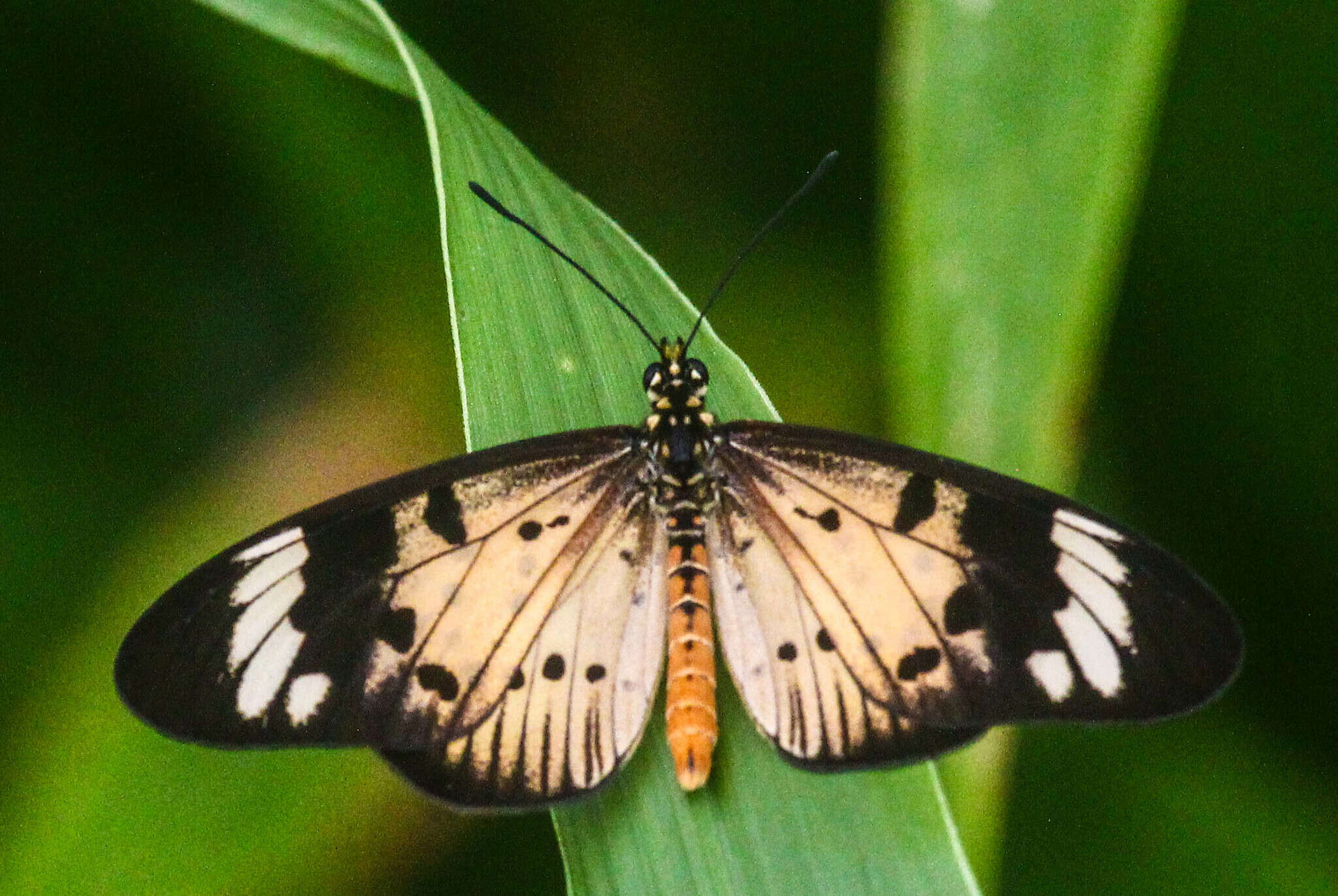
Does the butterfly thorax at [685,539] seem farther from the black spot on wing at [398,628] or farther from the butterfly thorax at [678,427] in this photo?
the black spot on wing at [398,628]

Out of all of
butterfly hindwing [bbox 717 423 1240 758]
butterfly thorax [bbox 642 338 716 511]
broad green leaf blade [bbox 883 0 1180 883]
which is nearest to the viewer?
butterfly hindwing [bbox 717 423 1240 758]

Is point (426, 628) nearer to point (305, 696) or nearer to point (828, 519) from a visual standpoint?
point (305, 696)

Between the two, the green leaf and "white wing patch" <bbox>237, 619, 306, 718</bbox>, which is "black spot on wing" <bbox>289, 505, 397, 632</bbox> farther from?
the green leaf

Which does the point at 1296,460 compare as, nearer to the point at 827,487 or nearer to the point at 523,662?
the point at 827,487

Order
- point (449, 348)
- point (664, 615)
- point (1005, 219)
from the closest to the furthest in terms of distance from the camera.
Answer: point (664, 615) < point (1005, 219) < point (449, 348)

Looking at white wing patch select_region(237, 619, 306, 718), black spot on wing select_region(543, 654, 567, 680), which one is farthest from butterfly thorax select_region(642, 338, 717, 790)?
white wing patch select_region(237, 619, 306, 718)

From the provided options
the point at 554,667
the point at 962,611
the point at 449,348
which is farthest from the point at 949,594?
the point at 449,348

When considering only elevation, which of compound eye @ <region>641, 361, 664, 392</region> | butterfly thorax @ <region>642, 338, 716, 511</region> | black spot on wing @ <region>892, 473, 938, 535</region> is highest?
compound eye @ <region>641, 361, 664, 392</region>
